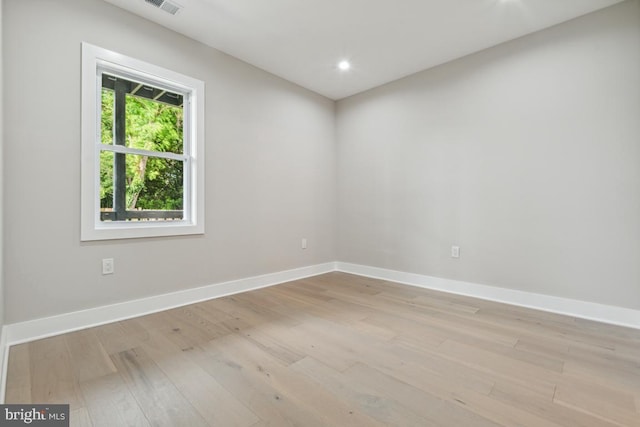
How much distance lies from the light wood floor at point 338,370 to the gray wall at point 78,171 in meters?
0.39

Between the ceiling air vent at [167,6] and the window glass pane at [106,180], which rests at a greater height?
the ceiling air vent at [167,6]

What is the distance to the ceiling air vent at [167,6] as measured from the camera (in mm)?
2246

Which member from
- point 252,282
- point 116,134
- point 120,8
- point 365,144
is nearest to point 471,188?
point 365,144

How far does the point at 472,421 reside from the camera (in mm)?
1188

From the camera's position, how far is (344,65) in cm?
323

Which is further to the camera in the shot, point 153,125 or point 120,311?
point 153,125

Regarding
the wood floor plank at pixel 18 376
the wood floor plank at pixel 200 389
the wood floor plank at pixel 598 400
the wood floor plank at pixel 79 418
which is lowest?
the wood floor plank at pixel 598 400

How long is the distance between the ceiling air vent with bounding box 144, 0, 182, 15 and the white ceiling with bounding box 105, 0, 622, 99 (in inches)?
1.9

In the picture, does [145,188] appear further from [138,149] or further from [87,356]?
[87,356]

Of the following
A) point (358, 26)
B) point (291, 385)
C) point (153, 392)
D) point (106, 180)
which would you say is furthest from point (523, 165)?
point (106, 180)

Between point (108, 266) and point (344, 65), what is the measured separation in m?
2.96

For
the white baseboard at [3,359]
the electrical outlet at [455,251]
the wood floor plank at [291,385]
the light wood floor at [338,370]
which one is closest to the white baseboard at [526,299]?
the light wood floor at [338,370]

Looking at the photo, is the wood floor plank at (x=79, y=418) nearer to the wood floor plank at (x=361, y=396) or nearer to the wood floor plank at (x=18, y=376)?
the wood floor plank at (x=18, y=376)

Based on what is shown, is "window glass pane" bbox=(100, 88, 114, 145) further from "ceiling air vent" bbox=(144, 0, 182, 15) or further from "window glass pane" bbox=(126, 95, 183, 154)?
"ceiling air vent" bbox=(144, 0, 182, 15)
